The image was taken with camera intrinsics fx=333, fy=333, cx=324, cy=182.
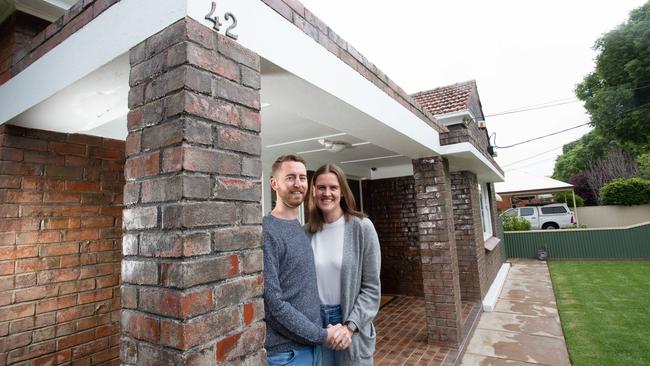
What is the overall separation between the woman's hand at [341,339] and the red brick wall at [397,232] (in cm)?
552

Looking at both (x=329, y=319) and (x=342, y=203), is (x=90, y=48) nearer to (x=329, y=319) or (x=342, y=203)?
(x=342, y=203)

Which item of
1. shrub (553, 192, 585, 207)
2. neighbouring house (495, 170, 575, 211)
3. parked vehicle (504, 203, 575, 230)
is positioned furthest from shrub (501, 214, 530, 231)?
shrub (553, 192, 585, 207)

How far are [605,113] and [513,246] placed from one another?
9084 millimetres

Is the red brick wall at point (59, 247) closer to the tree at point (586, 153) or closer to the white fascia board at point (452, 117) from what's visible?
the white fascia board at point (452, 117)

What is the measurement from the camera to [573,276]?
9086 millimetres

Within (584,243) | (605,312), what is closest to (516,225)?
(584,243)

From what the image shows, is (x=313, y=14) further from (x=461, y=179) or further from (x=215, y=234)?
(x=461, y=179)

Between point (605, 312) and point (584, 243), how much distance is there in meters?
7.22

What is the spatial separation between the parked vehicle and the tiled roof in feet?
42.6

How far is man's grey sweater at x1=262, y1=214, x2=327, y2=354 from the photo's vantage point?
1.58m

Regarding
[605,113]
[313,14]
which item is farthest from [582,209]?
[313,14]

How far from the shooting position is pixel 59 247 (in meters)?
2.48

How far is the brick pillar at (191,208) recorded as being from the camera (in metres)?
1.11

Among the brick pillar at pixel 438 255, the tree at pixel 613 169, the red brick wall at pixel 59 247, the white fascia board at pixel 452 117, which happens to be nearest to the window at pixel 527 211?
the tree at pixel 613 169
